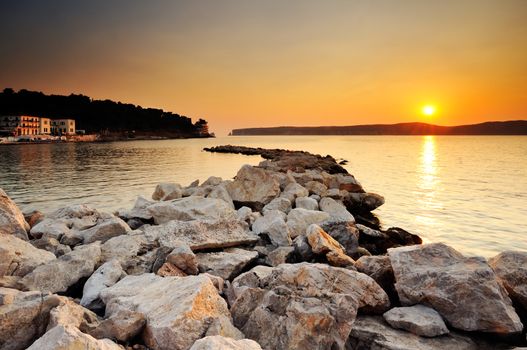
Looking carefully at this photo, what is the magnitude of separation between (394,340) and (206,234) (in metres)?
3.84

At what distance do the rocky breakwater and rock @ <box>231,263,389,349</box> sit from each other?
1 cm

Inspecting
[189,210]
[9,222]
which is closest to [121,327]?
[9,222]

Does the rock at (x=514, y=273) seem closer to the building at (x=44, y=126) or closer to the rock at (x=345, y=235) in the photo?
the rock at (x=345, y=235)

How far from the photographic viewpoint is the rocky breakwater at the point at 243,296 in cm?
353

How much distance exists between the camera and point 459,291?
415cm

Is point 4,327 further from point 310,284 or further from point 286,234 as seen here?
point 286,234

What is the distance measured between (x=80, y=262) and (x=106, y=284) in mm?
766

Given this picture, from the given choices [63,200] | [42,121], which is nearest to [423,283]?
[63,200]

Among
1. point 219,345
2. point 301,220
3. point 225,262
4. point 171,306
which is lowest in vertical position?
point 225,262

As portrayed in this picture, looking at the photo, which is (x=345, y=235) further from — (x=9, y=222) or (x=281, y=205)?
(x=9, y=222)

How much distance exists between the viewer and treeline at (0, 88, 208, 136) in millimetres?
140387

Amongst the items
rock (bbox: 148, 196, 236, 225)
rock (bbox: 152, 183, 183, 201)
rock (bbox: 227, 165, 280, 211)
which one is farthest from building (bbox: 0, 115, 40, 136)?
rock (bbox: 148, 196, 236, 225)

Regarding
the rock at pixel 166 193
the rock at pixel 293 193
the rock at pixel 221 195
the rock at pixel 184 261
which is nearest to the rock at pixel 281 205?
the rock at pixel 293 193

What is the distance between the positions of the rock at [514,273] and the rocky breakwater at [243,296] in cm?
1
